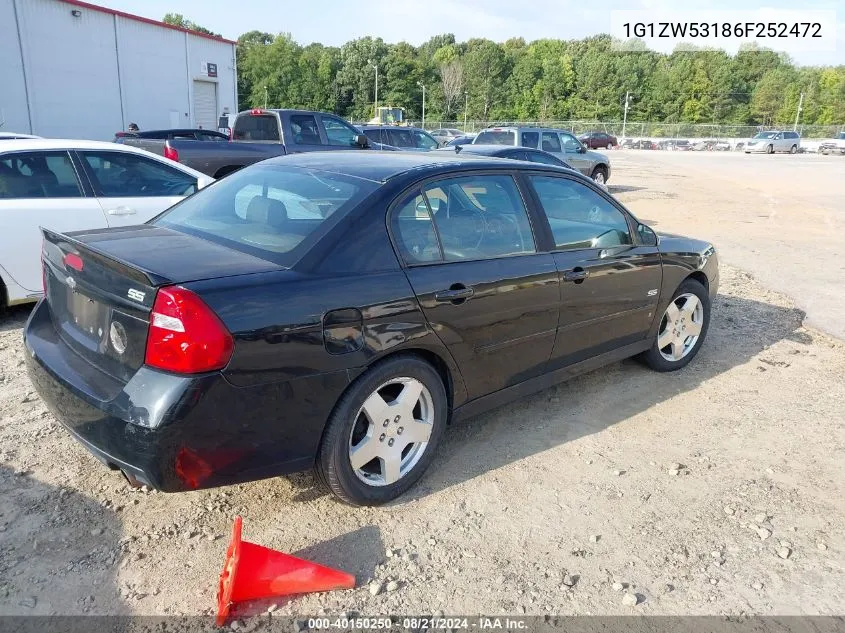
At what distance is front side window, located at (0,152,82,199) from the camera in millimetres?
5086

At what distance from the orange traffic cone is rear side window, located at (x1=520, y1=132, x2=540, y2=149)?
15.3 metres

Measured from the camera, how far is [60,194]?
530 centimetres

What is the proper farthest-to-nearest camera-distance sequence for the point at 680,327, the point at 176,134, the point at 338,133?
1. the point at 176,134
2. the point at 338,133
3. the point at 680,327

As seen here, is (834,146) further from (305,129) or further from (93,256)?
(93,256)

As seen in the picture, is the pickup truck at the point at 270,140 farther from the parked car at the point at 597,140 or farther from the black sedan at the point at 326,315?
the parked car at the point at 597,140

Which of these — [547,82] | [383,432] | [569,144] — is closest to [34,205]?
[383,432]

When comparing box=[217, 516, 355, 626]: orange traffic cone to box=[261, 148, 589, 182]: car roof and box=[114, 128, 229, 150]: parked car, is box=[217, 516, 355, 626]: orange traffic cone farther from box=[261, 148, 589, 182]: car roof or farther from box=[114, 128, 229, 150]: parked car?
box=[114, 128, 229, 150]: parked car

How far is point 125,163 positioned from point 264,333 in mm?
4052

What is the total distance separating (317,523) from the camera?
2.94 m

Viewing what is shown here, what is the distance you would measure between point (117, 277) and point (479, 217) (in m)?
1.84

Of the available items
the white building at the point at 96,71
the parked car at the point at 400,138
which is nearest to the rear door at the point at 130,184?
the parked car at the point at 400,138

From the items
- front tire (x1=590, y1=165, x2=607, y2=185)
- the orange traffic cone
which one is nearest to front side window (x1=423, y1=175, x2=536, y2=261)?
the orange traffic cone

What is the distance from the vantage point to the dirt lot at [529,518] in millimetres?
2551

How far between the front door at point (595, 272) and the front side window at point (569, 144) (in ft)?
44.5
